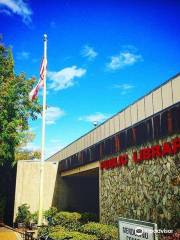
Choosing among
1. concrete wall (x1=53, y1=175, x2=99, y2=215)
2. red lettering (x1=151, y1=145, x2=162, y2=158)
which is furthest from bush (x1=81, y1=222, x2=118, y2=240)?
concrete wall (x1=53, y1=175, x2=99, y2=215)

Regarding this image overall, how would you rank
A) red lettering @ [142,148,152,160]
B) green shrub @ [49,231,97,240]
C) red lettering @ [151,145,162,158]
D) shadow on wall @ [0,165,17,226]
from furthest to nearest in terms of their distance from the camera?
shadow on wall @ [0,165,17,226]
green shrub @ [49,231,97,240]
red lettering @ [142,148,152,160]
red lettering @ [151,145,162,158]

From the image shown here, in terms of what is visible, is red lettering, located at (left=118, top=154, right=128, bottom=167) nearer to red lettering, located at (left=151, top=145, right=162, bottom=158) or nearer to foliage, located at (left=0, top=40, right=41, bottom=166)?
red lettering, located at (left=151, top=145, right=162, bottom=158)

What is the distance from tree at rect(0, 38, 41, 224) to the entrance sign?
21.6m

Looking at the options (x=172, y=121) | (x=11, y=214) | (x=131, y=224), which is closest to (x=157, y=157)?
(x=172, y=121)

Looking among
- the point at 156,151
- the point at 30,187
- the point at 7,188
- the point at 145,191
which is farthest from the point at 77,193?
the point at 156,151

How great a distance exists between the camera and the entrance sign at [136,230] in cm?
632

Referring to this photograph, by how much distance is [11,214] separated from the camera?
30.3 m

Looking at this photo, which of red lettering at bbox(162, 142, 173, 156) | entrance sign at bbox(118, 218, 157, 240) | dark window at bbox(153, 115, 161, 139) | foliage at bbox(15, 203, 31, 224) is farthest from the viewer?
foliage at bbox(15, 203, 31, 224)

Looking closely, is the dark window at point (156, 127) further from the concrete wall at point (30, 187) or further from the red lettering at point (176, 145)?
the concrete wall at point (30, 187)

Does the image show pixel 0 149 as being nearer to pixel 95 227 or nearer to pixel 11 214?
pixel 11 214

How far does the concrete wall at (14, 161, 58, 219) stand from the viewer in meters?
28.5

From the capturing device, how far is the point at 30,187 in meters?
28.9

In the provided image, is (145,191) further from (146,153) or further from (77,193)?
Result: (77,193)

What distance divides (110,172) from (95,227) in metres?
3.58
